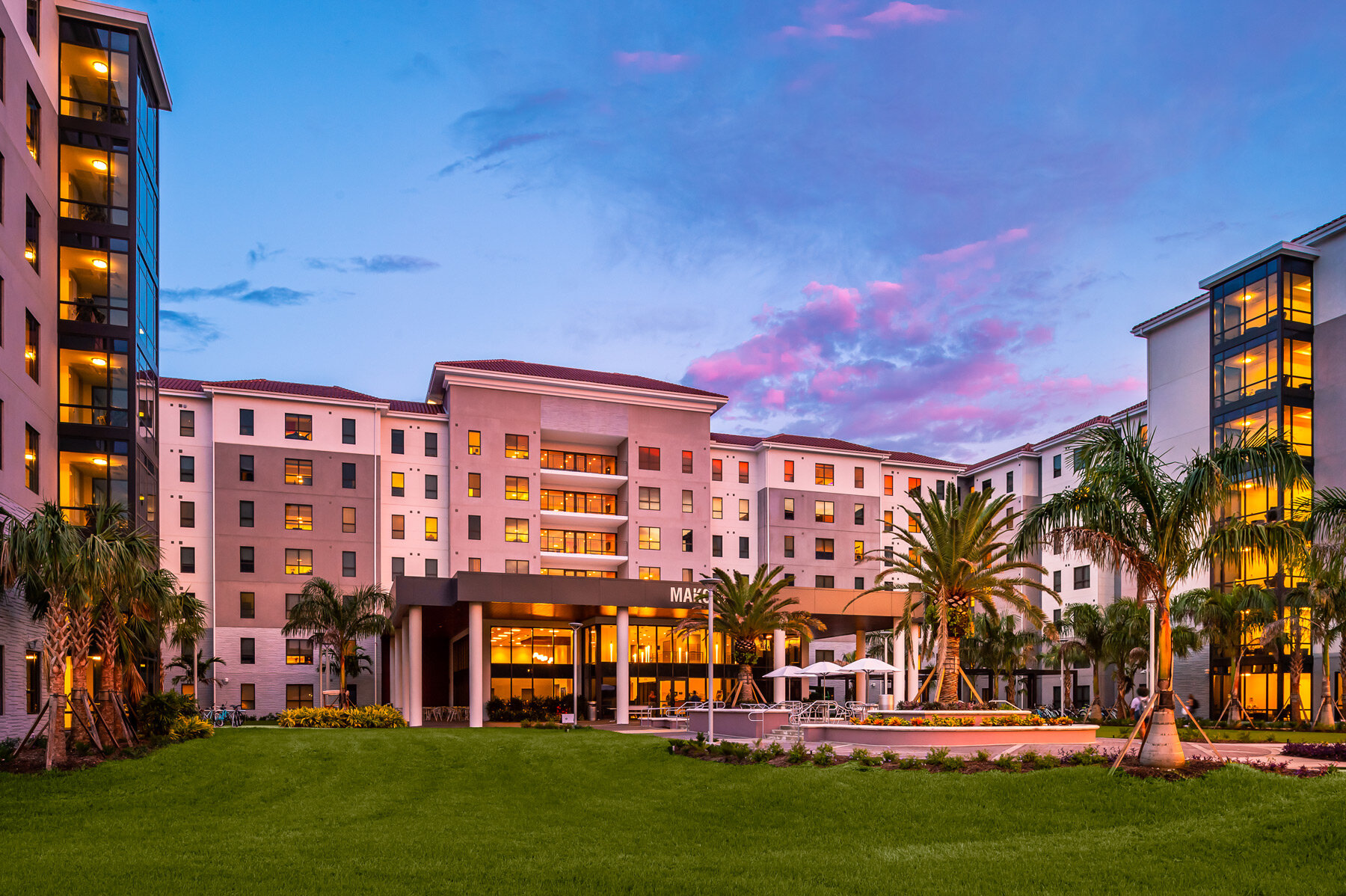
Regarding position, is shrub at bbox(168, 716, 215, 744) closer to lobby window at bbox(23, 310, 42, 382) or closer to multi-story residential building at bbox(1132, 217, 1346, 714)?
lobby window at bbox(23, 310, 42, 382)

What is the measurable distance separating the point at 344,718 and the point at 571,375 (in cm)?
3610

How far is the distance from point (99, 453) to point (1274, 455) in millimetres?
33597

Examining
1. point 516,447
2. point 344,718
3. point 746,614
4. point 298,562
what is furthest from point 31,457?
point 516,447

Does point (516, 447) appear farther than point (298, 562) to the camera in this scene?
Yes

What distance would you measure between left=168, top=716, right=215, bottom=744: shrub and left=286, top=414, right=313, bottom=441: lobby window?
112ft

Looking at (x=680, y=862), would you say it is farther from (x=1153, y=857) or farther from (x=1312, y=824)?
(x=1312, y=824)

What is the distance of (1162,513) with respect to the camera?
20.1 meters

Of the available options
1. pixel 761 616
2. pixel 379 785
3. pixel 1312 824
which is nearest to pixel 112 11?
pixel 379 785

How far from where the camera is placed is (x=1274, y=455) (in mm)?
20109

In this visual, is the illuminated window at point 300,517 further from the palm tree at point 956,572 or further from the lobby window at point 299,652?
the palm tree at point 956,572

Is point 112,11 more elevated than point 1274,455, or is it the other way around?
point 112,11

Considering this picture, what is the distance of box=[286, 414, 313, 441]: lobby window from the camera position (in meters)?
65.5

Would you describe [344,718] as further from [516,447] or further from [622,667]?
[516,447]

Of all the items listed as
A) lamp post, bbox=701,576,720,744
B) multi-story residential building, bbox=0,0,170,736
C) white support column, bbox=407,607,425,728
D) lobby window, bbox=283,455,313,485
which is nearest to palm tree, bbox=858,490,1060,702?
lamp post, bbox=701,576,720,744
